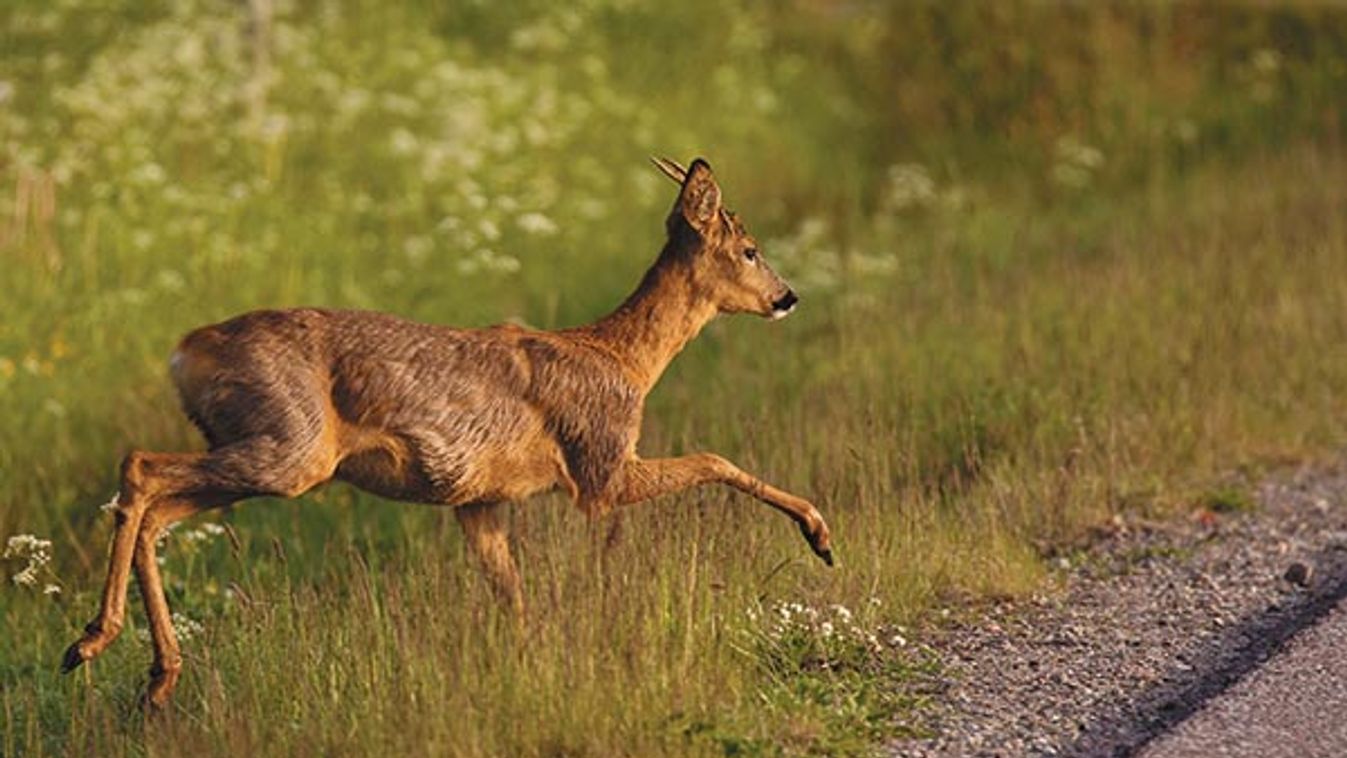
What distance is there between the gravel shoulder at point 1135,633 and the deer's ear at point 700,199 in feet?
5.25

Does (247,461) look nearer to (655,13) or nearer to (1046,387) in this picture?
(1046,387)

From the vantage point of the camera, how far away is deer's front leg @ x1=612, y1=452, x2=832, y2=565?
8.04 meters

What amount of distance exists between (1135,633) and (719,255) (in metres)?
1.88

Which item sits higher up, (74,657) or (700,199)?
(700,199)

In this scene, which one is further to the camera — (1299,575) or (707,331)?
(707,331)

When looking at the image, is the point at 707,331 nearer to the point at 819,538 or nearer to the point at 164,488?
the point at 819,538

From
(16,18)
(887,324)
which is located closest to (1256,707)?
(887,324)

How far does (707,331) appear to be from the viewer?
1370 cm

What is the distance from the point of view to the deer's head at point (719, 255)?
8.49m

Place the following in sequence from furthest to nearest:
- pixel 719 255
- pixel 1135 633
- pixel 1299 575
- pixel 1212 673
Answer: pixel 1299 575 → pixel 719 255 → pixel 1135 633 → pixel 1212 673

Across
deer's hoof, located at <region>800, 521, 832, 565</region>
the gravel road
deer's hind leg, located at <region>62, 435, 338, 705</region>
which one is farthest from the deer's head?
the gravel road

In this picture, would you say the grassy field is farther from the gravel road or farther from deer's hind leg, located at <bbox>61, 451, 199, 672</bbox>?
the gravel road

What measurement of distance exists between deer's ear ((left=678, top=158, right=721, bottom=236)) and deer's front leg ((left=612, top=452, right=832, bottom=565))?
871 mm

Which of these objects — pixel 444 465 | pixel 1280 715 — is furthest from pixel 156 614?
pixel 1280 715
